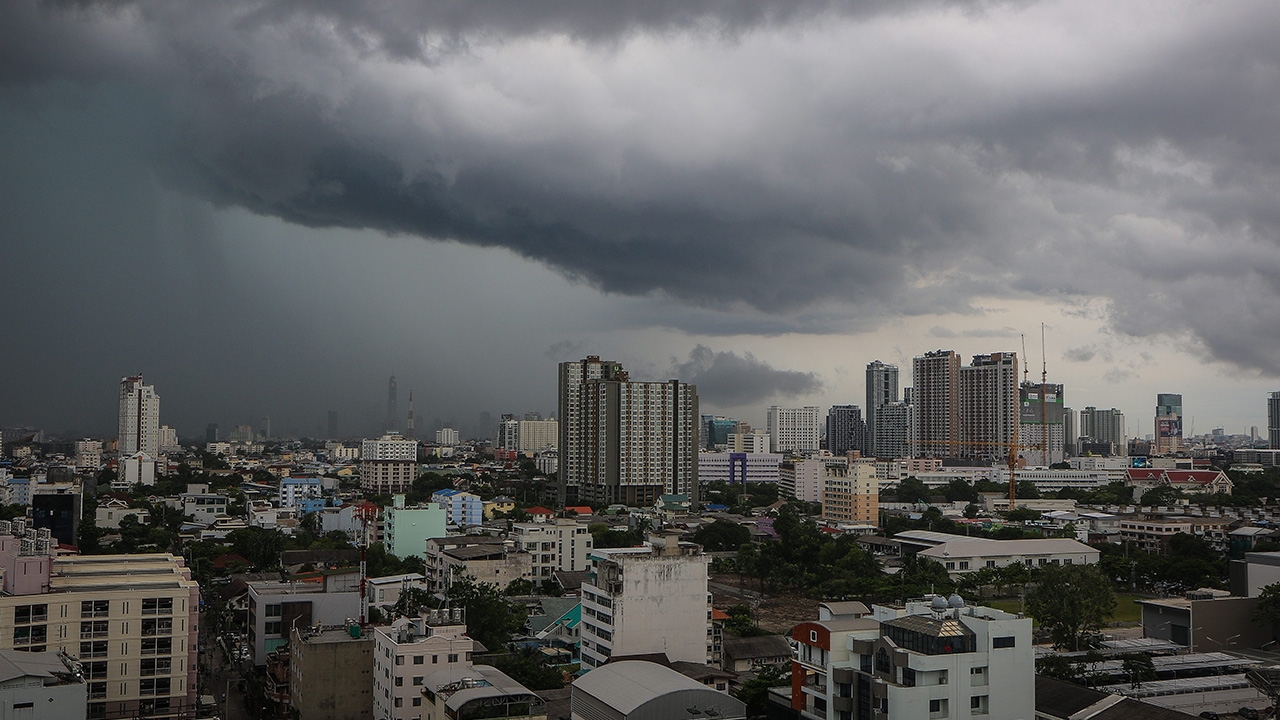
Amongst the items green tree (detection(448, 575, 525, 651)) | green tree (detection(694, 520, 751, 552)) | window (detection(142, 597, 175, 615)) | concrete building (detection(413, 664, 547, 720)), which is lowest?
green tree (detection(694, 520, 751, 552))

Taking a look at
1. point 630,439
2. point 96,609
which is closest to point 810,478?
point 630,439

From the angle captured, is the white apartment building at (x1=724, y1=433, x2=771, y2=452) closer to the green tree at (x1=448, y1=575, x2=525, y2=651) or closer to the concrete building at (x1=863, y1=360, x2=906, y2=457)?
the concrete building at (x1=863, y1=360, x2=906, y2=457)

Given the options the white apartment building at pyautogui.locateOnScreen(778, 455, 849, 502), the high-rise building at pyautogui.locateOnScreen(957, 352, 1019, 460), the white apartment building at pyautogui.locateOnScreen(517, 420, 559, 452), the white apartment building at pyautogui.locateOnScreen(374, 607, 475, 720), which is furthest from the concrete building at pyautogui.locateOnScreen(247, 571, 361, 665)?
the white apartment building at pyautogui.locateOnScreen(517, 420, 559, 452)

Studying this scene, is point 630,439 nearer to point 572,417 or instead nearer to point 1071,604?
point 572,417

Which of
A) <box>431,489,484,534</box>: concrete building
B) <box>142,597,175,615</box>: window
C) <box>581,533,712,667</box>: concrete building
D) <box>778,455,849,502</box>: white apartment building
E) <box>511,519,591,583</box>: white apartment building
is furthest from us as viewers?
<box>778,455,849,502</box>: white apartment building

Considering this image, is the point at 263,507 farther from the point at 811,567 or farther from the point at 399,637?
the point at 399,637

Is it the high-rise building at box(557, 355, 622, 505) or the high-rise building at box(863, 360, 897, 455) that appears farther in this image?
the high-rise building at box(863, 360, 897, 455)
